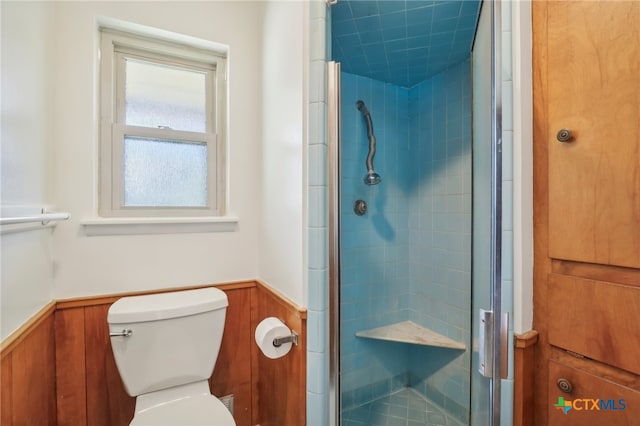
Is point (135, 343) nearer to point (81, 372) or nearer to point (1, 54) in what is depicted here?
point (81, 372)

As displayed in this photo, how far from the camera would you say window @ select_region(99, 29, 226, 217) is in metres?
1.39

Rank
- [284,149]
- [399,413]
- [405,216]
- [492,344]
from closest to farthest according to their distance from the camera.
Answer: [492,344] < [284,149] < [399,413] < [405,216]

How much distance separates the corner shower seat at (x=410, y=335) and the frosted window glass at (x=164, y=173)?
1.23 m

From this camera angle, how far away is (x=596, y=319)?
0.82 metres

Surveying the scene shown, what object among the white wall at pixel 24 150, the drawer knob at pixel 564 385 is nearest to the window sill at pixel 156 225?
the white wall at pixel 24 150


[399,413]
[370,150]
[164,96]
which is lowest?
[399,413]

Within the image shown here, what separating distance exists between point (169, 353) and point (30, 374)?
421 mm

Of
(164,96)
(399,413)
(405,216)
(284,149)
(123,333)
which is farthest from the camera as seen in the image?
(405,216)

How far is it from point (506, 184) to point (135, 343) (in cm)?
148

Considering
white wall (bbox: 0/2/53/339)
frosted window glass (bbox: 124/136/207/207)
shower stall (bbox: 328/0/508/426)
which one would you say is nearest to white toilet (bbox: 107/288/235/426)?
white wall (bbox: 0/2/53/339)

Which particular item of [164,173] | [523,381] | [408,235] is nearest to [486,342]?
[523,381]

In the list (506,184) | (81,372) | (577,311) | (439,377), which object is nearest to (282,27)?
(506,184)

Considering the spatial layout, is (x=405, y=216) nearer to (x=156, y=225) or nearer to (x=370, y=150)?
(x=370, y=150)

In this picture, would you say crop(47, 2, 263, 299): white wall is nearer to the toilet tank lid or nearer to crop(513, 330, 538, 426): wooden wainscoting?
the toilet tank lid
